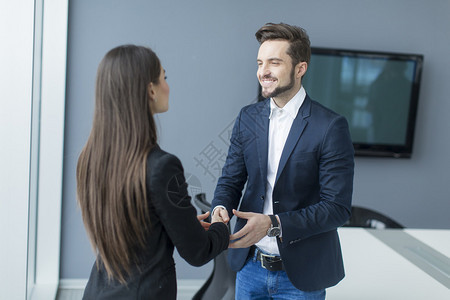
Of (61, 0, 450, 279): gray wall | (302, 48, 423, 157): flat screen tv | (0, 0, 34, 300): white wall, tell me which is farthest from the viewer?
→ (302, 48, 423, 157): flat screen tv

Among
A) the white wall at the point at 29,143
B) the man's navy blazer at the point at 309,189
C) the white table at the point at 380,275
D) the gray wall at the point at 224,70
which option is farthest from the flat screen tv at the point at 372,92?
the man's navy blazer at the point at 309,189

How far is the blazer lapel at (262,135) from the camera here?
1.65 m

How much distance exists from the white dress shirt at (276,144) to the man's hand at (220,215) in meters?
0.14

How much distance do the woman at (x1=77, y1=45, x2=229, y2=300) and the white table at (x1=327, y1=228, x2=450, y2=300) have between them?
1.03 meters

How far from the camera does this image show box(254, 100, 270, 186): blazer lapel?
5.42ft

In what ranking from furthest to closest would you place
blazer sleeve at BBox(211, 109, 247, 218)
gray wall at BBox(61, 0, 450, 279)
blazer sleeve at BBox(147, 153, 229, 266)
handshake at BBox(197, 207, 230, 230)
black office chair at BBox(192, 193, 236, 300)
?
gray wall at BBox(61, 0, 450, 279), black office chair at BBox(192, 193, 236, 300), blazer sleeve at BBox(211, 109, 247, 218), handshake at BBox(197, 207, 230, 230), blazer sleeve at BBox(147, 153, 229, 266)

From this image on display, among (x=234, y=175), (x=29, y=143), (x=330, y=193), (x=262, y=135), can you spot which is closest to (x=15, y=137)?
(x=29, y=143)

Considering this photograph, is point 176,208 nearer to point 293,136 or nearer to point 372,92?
point 293,136

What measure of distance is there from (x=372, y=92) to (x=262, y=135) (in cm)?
229

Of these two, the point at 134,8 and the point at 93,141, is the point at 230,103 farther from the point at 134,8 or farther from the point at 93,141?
the point at 93,141

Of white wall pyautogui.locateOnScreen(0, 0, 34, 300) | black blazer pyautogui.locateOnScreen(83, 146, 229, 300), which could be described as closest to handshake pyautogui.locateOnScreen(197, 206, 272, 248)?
black blazer pyautogui.locateOnScreen(83, 146, 229, 300)

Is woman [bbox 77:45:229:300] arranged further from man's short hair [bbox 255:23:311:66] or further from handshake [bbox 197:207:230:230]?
man's short hair [bbox 255:23:311:66]

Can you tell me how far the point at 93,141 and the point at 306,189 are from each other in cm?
76

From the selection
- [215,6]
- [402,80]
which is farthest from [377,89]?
[215,6]
